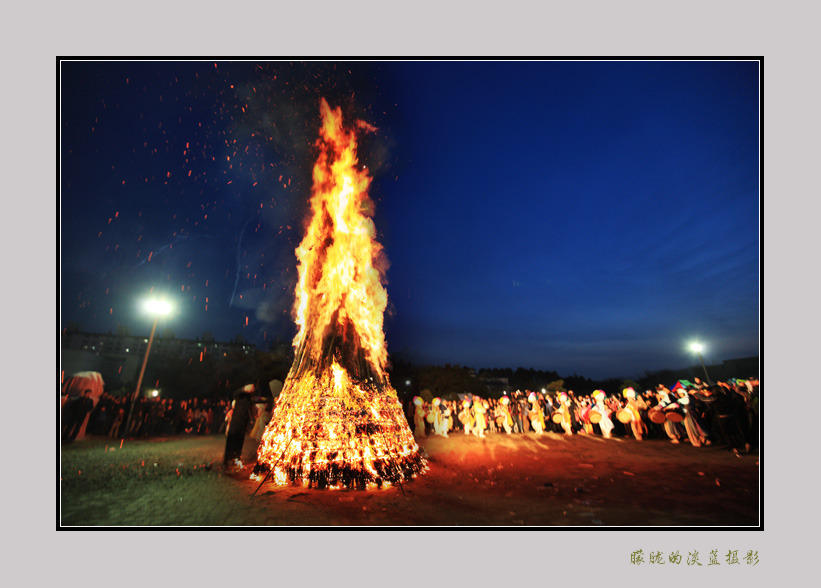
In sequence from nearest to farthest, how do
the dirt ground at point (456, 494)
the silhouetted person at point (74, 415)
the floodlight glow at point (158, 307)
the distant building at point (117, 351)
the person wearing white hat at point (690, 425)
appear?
the dirt ground at point (456, 494), the person wearing white hat at point (690, 425), the silhouetted person at point (74, 415), the floodlight glow at point (158, 307), the distant building at point (117, 351)

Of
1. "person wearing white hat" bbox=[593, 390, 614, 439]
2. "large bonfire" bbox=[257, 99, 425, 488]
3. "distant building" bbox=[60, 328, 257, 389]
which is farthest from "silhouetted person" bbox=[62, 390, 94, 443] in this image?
"person wearing white hat" bbox=[593, 390, 614, 439]

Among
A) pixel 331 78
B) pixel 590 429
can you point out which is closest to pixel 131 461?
pixel 331 78

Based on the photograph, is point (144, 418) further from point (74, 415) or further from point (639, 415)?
point (639, 415)

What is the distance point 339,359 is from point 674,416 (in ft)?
39.9

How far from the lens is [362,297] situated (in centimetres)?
902

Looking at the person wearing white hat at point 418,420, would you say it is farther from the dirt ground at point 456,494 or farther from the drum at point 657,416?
the drum at point 657,416

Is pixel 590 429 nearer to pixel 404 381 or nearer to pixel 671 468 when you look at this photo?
pixel 671 468

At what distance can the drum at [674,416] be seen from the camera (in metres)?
11.1

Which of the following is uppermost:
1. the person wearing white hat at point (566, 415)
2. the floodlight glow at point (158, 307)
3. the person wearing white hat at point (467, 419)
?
the floodlight glow at point (158, 307)

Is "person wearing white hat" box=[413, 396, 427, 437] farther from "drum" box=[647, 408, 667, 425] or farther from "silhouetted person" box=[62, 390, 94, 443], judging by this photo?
"silhouetted person" box=[62, 390, 94, 443]

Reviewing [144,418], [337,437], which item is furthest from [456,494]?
[144,418]

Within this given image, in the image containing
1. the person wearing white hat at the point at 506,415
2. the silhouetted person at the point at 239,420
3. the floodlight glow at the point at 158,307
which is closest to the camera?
the silhouetted person at the point at 239,420

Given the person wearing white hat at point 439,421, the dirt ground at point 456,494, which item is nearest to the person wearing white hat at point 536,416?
the person wearing white hat at point 439,421

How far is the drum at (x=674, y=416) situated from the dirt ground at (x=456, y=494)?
5.47 feet
